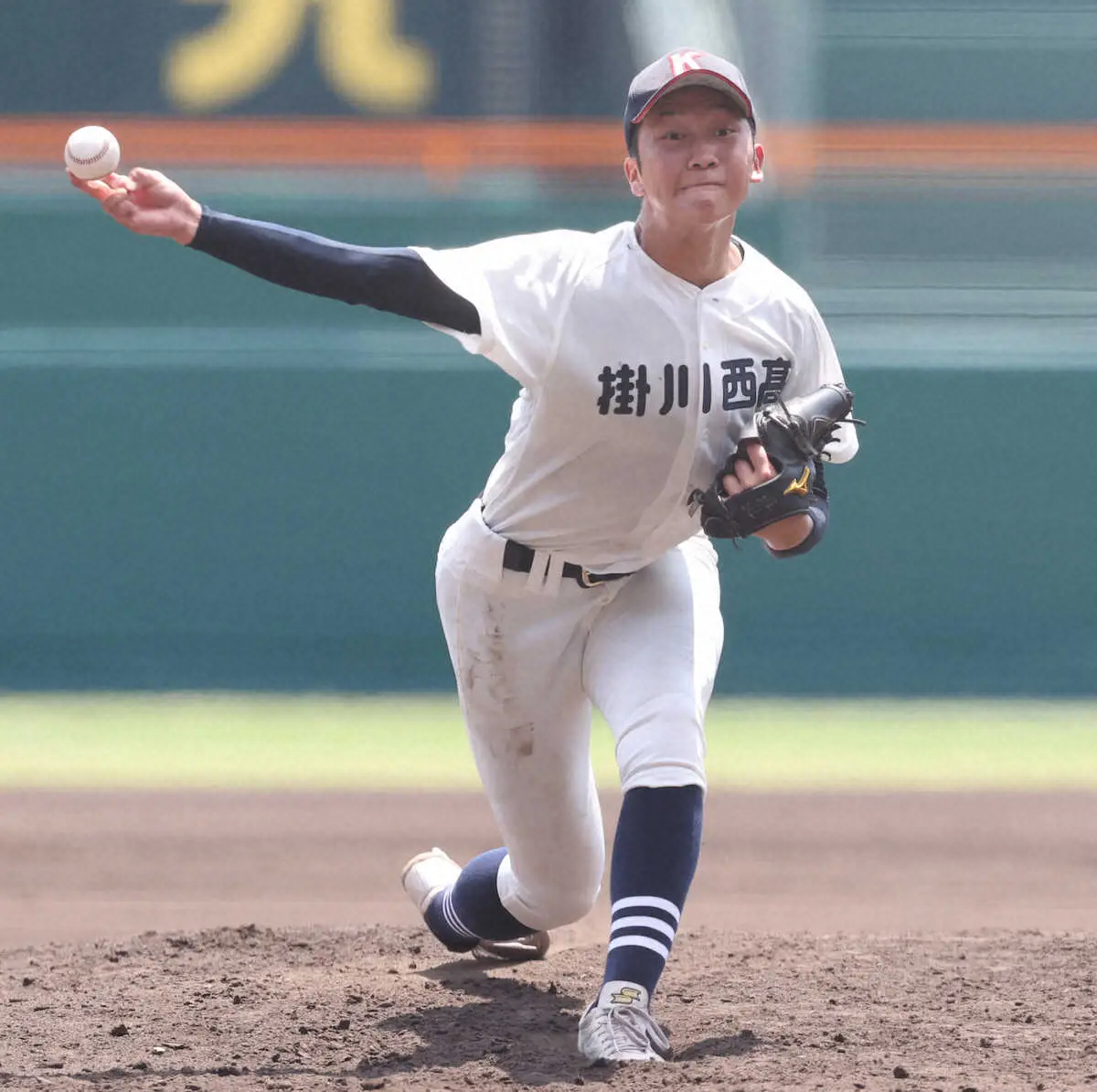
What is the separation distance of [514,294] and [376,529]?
16.9 feet

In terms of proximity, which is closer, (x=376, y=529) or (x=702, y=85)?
(x=702, y=85)

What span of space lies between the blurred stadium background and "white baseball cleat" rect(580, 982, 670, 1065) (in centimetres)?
505

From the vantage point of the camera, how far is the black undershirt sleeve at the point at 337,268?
325 cm

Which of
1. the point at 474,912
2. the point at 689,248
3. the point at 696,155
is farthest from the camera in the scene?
the point at 474,912

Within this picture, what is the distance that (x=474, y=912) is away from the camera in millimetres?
4148

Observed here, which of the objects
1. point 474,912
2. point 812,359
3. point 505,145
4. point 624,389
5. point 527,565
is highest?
point 505,145

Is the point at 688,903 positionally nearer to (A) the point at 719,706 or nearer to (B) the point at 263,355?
(A) the point at 719,706

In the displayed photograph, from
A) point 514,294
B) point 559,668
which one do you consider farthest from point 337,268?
point 559,668

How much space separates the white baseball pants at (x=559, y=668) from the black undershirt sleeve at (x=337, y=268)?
510 mm

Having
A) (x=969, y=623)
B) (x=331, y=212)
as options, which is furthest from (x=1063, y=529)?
(x=331, y=212)

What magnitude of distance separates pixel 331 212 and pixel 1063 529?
366cm

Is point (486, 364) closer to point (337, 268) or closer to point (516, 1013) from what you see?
point (516, 1013)

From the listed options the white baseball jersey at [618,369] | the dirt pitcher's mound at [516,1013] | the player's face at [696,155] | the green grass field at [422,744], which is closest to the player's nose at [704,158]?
the player's face at [696,155]

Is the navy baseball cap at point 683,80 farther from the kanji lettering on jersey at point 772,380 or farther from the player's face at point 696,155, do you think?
the kanji lettering on jersey at point 772,380
